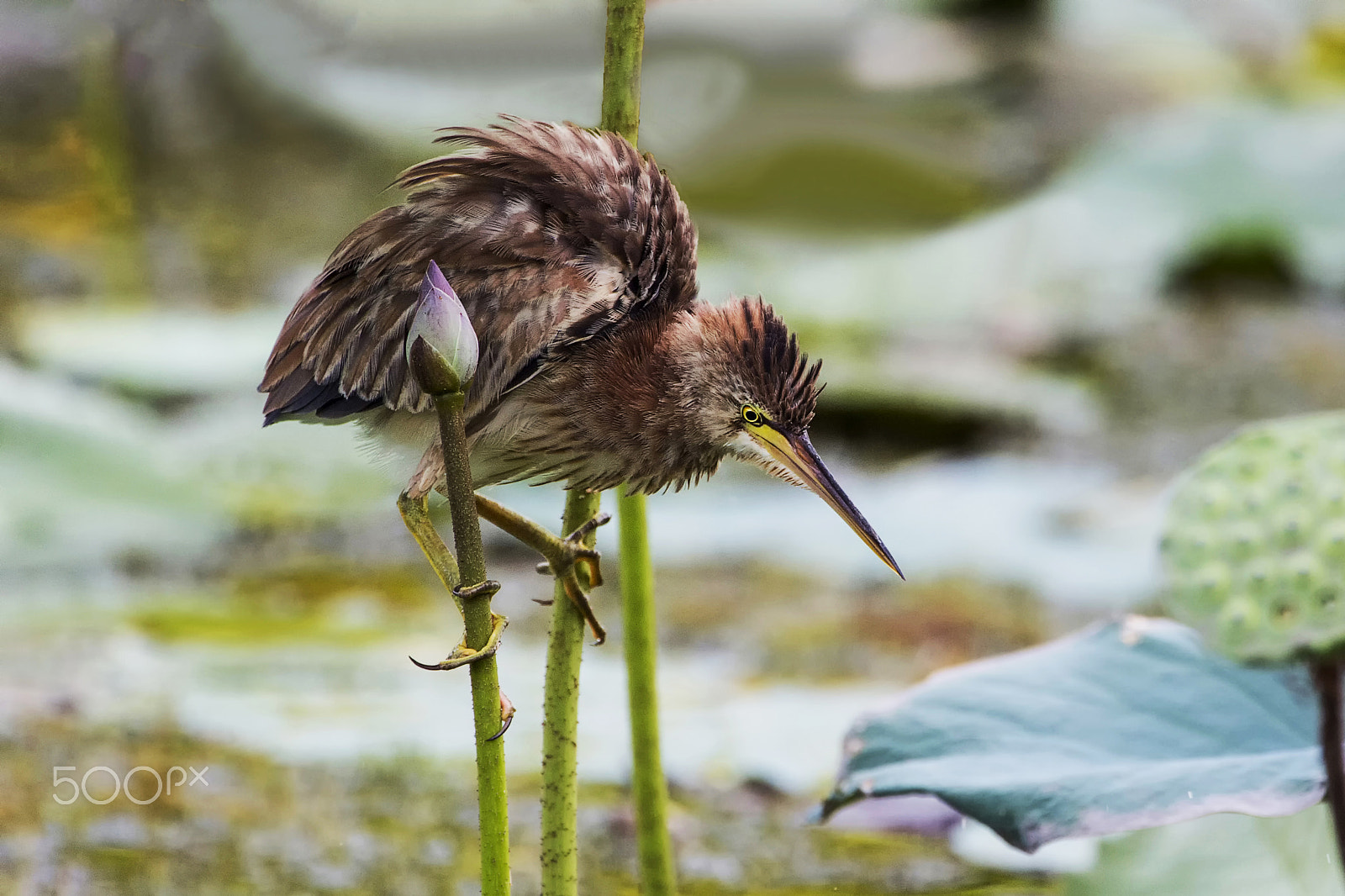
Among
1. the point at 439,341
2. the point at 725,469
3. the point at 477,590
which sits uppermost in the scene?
the point at 725,469

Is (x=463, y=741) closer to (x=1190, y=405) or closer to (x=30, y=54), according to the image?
(x=1190, y=405)

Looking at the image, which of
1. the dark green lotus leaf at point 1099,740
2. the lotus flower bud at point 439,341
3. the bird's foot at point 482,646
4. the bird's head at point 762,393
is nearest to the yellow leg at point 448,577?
the bird's foot at point 482,646

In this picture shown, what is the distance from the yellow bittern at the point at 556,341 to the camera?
0.96 meters

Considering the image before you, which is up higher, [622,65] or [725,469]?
[725,469]

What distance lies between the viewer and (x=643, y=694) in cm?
106

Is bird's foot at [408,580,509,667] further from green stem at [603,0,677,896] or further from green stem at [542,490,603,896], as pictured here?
green stem at [603,0,677,896]

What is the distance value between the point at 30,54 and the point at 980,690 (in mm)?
4078

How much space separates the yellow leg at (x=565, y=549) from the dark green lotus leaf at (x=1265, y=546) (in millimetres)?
384

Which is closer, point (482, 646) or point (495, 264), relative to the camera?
point (482, 646)

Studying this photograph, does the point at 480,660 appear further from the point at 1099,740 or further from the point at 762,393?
the point at 1099,740

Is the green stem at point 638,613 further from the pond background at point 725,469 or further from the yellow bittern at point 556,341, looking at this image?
the pond background at point 725,469

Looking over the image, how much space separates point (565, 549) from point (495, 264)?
21cm

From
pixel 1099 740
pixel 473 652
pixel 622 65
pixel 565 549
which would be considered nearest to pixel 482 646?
pixel 473 652

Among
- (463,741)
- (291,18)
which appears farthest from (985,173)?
(463,741)
